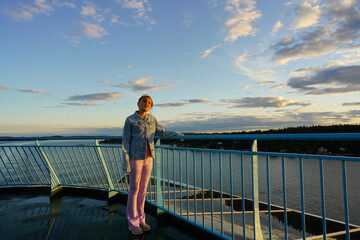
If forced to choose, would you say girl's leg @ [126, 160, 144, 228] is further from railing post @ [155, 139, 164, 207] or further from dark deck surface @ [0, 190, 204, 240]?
railing post @ [155, 139, 164, 207]

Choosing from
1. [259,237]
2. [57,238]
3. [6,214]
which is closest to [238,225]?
[259,237]

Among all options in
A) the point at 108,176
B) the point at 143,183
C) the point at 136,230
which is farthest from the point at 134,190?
the point at 108,176

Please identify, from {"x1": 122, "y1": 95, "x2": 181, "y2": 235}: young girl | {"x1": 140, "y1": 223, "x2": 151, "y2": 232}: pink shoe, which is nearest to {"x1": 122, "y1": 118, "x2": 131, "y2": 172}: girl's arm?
{"x1": 122, "y1": 95, "x2": 181, "y2": 235}: young girl

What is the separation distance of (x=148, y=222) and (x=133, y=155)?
111cm

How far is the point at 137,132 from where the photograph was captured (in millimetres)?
3088

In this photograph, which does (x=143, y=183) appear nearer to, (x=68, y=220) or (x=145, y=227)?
A: (x=145, y=227)

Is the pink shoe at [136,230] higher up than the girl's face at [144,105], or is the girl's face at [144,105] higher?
the girl's face at [144,105]

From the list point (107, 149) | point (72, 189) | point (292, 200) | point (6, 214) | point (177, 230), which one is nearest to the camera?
point (177, 230)

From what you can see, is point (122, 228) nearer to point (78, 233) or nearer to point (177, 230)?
point (78, 233)

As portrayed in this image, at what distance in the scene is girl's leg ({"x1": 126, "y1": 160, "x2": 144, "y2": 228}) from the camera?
3.07 meters

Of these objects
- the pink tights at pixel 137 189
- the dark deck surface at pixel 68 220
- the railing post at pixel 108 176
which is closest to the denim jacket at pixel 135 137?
the pink tights at pixel 137 189

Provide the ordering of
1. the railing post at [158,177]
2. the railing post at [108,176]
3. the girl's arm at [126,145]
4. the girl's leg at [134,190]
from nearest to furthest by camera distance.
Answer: the girl's arm at [126,145] < the girl's leg at [134,190] < the railing post at [158,177] < the railing post at [108,176]

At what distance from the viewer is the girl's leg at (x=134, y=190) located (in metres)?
3.07

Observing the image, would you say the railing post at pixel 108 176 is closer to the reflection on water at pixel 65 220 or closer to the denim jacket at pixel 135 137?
the reflection on water at pixel 65 220
